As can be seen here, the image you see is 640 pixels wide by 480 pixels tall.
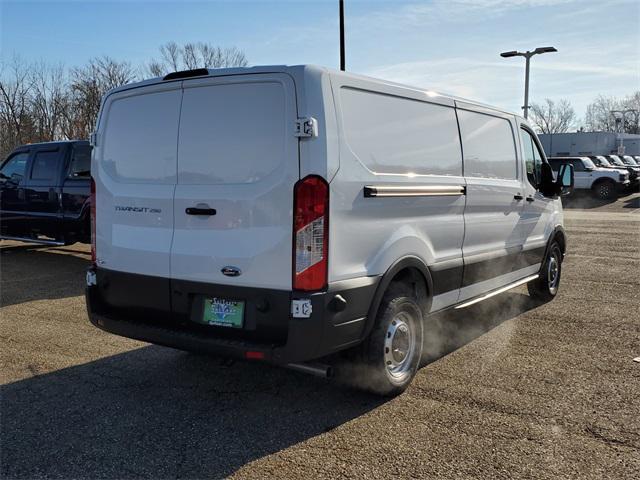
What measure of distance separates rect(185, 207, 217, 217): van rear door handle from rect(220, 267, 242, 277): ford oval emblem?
0.35 metres

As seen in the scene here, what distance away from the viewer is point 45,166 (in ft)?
30.7

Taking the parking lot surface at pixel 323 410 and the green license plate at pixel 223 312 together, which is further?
the green license plate at pixel 223 312

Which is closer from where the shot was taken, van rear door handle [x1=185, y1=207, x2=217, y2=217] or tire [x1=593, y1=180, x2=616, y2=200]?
van rear door handle [x1=185, y1=207, x2=217, y2=217]

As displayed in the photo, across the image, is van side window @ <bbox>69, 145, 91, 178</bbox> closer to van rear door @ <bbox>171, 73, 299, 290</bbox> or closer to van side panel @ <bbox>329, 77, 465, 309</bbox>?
van rear door @ <bbox>171, 73, 299, 290</bbox>

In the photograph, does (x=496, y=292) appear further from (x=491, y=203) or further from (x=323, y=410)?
(x=323, y=410)

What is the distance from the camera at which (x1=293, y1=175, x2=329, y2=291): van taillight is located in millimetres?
3234

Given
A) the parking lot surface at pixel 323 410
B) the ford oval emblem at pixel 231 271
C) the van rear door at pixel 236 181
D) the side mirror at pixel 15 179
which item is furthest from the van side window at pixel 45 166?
the ford oval emblem at pixel 231 271

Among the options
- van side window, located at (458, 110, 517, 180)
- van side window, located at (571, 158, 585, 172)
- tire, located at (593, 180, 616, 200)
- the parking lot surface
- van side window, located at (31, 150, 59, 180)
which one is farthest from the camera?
van side window, located at (571, 158, 585, 172)

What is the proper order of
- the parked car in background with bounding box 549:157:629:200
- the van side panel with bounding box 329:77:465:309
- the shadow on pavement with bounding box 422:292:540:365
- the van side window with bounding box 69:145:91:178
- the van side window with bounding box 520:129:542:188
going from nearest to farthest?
1. the van side panel with bounding box 329:77:465:309
2. the shadow on pavement with bounding box 422:292:540:365
3. the van side window with bounding box 520:129:542:188
4. the van side window with bounding box 69:145:91:178
5. the parked car in background with bounding box 549:157:629:200

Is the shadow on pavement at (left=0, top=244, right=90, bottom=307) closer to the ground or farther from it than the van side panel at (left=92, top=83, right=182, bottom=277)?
closer to the ground

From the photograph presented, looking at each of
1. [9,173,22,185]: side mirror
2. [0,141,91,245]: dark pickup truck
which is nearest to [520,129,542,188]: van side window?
[0,141,91,245]: dark pickup truck

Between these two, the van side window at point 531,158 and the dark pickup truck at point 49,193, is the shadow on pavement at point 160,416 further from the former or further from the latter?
the dark pickup truck at point 49,193

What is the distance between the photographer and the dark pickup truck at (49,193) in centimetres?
887

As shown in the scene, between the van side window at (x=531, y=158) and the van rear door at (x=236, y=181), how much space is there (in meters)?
3.52
